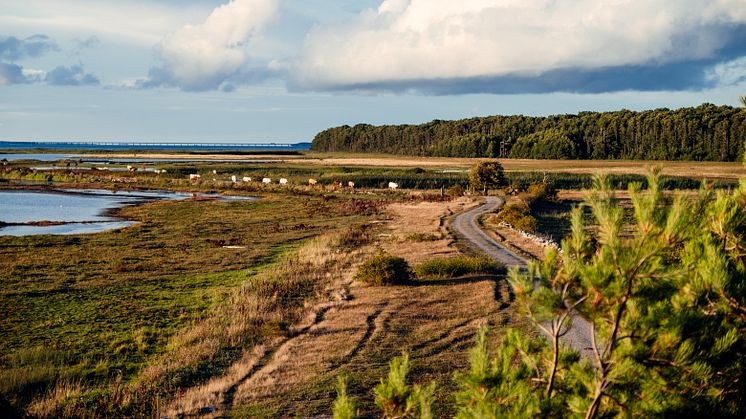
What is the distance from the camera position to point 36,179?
100625 millimetres

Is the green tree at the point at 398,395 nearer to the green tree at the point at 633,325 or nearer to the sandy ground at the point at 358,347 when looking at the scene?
the green tree at the point at 633,325

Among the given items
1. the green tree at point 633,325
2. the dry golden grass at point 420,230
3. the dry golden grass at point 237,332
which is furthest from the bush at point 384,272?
the green tree at point 633,325

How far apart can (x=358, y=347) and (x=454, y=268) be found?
1064 cm

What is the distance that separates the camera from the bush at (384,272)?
25.6 metres

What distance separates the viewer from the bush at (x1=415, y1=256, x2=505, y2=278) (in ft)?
90.6

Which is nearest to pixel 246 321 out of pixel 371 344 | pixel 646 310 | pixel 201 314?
pixel 201 314

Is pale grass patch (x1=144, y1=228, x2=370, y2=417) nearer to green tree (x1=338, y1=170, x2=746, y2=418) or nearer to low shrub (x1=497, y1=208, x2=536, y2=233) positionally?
green tree (x1=338, y1=170, x2=746, y2=418)

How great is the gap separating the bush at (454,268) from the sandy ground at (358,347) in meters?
1.09

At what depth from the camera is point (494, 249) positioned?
34062 millimetres

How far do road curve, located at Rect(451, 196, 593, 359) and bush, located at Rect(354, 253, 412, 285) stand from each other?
4544 millimetres

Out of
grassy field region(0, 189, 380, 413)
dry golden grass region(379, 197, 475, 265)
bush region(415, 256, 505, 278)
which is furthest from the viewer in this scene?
dry golden grass region(379, 197, 475, 265)

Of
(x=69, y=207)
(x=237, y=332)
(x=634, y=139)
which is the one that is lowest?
(x=69, y=207)

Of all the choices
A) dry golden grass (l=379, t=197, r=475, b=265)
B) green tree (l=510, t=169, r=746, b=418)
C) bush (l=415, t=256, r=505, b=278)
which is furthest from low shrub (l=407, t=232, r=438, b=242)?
green tree (l=510, t=169, r=746, b=418)

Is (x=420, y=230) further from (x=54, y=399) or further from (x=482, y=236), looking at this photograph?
(x=54, y=399)
